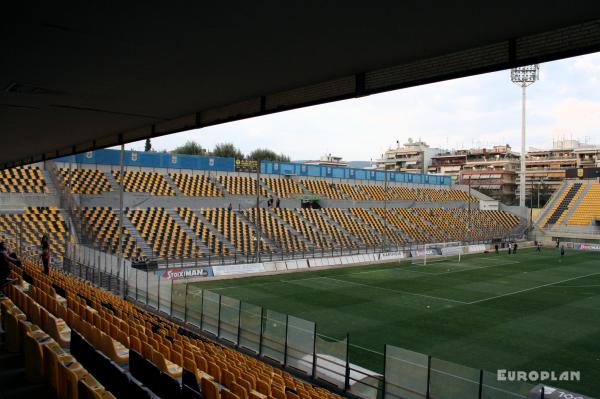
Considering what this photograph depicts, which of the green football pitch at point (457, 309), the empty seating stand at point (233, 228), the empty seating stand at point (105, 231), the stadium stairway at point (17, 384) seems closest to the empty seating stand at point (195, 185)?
the empty seating stand at point (233, 228)

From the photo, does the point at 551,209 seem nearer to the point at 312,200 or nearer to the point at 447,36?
the point at 312,200

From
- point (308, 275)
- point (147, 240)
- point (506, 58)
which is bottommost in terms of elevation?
point (308, 275)

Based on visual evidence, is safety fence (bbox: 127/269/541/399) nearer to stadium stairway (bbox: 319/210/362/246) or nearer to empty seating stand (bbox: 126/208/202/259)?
empty seating stand (bbox: 126/208/202/259)

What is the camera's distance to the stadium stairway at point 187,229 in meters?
36.8

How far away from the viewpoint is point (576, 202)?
68000mm

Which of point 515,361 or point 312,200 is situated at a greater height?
point 312,200

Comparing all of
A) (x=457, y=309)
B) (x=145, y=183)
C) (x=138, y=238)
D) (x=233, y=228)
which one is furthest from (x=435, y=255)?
(x=145, y=183)

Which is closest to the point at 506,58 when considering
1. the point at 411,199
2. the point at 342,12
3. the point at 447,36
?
the point at 447,36

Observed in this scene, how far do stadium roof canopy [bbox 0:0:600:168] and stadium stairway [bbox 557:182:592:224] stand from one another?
67165 millimetres

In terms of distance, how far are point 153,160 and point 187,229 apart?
10.7 m

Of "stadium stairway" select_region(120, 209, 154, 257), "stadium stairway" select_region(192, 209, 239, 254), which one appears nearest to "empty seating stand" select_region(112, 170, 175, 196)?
"stadium stairway" select_region(192, 209, 239, 254)

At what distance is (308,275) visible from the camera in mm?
35125

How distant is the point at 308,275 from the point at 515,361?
19.7 meters

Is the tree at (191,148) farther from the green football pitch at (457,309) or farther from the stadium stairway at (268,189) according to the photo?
the green football pitch at (457,309)
